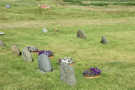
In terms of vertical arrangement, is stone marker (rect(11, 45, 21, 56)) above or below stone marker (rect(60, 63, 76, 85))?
below

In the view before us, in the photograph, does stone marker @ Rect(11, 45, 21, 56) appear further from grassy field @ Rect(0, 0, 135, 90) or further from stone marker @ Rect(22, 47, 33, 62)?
stone marker @ Rect(22, 47, 33, 62)

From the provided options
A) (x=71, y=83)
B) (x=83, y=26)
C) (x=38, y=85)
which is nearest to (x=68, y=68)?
(x=71, y=83)

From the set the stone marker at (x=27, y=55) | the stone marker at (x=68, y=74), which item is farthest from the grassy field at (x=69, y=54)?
the stone marker at (x=27, y=55)

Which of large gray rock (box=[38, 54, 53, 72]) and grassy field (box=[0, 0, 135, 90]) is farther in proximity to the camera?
large gray rock (box=[38, 54, 53, 72])

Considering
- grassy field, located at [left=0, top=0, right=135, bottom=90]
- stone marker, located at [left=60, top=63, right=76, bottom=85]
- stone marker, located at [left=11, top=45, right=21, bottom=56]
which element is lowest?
grassy field, located at [left=0, top=0, right=135, bottom=90]

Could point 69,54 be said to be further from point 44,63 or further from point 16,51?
point 44,63

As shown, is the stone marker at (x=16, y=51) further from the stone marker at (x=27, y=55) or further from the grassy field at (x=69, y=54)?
the stone marker at (x=27, y=55)

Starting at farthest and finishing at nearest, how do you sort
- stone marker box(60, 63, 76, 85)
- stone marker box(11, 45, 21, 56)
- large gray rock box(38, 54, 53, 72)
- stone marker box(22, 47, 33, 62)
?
stone marker box(11, 45, 21, 56) < stone marker box(22, 47, 33, 62) < large gray rock box(38, 54, 53, 72) < stone marker box(60, 63, 76, 85)

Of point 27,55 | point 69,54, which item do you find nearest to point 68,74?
point 27,55

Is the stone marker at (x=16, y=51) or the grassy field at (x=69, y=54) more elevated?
the stone marker at (x=16, y=51)

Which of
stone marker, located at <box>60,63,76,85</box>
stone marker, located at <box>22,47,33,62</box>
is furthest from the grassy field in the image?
stone marker, located at <box>22,47,33,62</box>

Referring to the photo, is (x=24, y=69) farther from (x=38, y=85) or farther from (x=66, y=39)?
(x=66, y=39)

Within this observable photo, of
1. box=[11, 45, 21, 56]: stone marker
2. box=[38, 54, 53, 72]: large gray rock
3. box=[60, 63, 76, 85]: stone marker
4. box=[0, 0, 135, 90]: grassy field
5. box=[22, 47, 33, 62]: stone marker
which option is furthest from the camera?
box=[11, 45, 21, 56]: stone marker

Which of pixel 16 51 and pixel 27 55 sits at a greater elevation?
pixel 27 55
